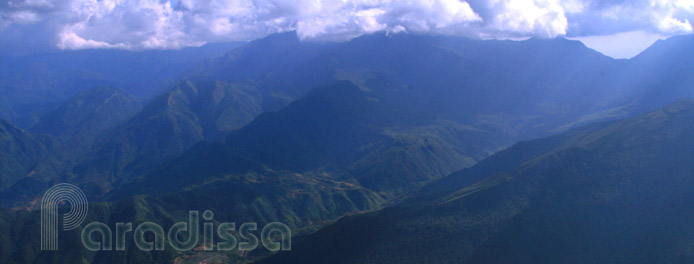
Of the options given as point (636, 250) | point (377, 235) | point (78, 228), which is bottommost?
point (636, 250)

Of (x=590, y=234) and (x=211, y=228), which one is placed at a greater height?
(x=211, y=228)

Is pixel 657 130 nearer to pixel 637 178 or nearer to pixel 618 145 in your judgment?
pixel 618 145

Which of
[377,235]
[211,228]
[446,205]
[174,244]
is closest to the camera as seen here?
[377,235]

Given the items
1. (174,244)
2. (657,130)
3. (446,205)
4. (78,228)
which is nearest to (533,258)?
(446,205)

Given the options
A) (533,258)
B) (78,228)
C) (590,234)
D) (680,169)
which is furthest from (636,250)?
(78,228)

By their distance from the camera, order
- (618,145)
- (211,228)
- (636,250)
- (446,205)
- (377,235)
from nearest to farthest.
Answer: (636,250), (377,235), (446,205), (618,145), (211,228)

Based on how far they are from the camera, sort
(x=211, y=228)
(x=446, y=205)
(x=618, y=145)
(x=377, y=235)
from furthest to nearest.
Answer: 1. (x=211, y=228)
2. (x=618, y=145)
3. (x=446, y=205)
4. (x=377, y=235)

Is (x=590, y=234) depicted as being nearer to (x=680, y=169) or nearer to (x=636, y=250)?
(x=636, y=250)

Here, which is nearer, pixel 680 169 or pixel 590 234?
pixel 590 234

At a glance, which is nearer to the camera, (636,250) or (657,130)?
(636,250)
